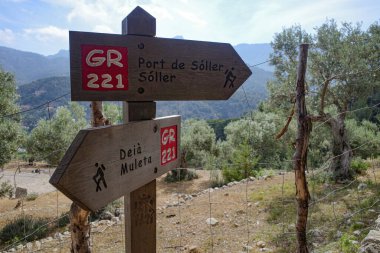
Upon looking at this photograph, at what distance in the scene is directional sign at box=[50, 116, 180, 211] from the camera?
1.41 m

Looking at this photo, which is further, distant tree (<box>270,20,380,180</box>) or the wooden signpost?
distant tree (<box>270,20,380,180</box>)

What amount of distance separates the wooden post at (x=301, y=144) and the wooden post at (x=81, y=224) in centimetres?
424

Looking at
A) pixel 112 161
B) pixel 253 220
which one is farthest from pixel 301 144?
pixel 253 220

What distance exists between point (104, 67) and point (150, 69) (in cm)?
33

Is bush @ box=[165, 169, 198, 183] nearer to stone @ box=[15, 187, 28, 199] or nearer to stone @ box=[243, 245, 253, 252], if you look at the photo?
stone @ box=[15, 187, 28, 199]

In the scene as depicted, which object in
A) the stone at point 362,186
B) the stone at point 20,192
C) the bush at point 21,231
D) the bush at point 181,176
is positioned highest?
the stone at point 362,186

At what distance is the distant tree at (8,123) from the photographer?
44.4 ft

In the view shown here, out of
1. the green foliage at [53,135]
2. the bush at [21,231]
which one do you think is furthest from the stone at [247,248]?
the green foliage at [53,135]

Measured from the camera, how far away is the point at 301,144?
3.52 metres

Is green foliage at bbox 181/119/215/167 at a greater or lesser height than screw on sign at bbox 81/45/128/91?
lesser

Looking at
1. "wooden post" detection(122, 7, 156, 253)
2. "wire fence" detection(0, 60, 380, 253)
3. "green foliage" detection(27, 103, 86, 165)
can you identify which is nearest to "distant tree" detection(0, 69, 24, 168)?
"wire fence" detection(0, 60, 380, 253)

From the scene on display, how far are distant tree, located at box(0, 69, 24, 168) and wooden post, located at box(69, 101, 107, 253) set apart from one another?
9.04 m

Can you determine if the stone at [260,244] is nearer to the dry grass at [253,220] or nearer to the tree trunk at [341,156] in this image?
the dry grass at [253,220]

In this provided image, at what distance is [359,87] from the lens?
12008mm
